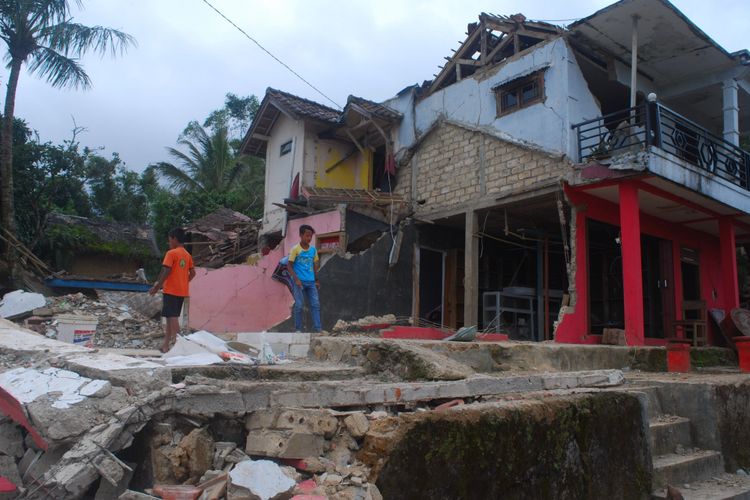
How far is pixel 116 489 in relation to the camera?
8.16 ft

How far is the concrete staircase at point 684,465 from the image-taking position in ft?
14.0

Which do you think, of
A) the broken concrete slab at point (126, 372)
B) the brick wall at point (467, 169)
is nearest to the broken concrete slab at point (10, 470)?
the broken concrete slab at point (126, 372)

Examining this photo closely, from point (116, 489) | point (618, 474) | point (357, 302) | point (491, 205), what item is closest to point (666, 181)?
A: point (491, 205)

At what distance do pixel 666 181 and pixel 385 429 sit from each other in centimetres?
876

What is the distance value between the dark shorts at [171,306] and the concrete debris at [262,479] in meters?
3.92

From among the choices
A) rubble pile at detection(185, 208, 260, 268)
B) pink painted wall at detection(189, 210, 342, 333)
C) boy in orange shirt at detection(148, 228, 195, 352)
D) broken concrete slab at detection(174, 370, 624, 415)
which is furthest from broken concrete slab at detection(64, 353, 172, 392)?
rubble pile at detection(185, 208, 260, 268)

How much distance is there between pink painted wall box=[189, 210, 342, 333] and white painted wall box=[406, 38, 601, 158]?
3859 mm

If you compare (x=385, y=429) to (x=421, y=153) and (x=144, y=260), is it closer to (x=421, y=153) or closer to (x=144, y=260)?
(x=421, y=153)

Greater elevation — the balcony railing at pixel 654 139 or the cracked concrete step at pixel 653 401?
the balcony railing at pixel 654 139

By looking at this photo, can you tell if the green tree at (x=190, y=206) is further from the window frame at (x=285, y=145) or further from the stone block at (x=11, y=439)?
the stone block at (x=11, y=439)

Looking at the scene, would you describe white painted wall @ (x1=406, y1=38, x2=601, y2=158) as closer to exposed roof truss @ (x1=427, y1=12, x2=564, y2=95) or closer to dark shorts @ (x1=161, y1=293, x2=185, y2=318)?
exposed roof truss @ (x1=427, y1=12, x2=564, y2=95)

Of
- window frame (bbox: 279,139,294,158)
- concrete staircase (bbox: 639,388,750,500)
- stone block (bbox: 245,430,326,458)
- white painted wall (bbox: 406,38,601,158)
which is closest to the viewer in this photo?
stone block (bbox: 245,430,326,458)

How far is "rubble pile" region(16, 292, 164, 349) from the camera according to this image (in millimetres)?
8531

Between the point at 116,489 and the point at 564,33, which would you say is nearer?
the point at 116,489
